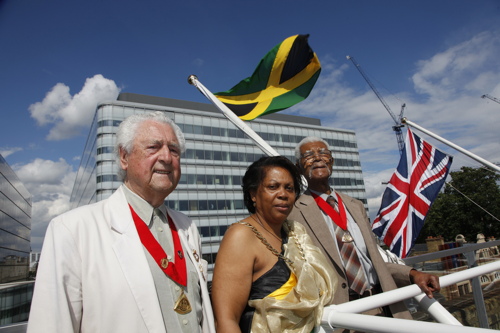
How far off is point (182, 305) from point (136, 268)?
33cm

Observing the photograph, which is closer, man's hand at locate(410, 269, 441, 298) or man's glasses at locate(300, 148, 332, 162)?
man's hand at locate(410, 269, 441, 298)

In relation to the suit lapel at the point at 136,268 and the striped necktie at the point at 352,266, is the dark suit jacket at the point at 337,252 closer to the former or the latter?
the striped necktie at the point at 352,266

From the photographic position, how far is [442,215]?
51.2 m

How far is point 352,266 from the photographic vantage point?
2.31 metres

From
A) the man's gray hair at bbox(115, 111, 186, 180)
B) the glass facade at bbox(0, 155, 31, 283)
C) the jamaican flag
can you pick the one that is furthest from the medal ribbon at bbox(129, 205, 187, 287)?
the glass facade at bbox(0, 155, 31, 283)

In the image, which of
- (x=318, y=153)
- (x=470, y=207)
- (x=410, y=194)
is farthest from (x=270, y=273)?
(x=470, y=207)

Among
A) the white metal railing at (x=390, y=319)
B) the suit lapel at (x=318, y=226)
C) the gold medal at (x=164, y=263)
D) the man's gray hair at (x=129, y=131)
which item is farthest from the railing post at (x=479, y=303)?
the man's gray hair at (x=129, y=131)

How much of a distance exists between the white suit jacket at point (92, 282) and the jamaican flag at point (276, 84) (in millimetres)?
3919

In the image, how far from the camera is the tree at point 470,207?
45.3 meters

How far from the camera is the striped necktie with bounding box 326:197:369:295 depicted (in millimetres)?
2252

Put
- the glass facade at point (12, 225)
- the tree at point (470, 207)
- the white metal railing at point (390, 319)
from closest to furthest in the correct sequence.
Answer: the white metal railing at point (390, 319) → the glass facade at point (12, 225) → the tree at point (470, 207)

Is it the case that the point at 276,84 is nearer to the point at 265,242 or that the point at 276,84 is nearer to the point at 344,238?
the point at 344,238

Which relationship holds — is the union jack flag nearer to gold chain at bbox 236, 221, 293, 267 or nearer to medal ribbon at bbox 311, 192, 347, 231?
medal ribbon at bbox 311, 192, 347, 231

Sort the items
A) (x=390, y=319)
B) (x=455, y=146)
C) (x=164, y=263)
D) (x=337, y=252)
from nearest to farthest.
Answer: (x=390, y=319) → (x=164, y=263) → (x=337, y=252) → (x=455, y=146)
